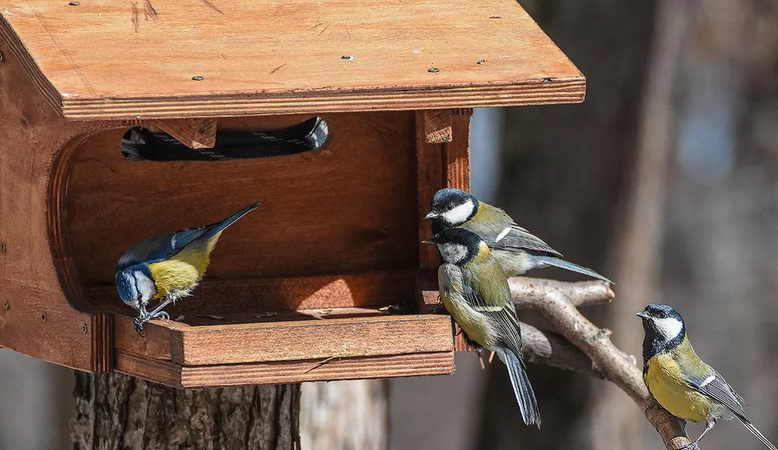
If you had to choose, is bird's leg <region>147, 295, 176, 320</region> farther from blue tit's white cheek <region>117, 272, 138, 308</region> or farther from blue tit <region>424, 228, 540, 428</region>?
blue tit <region>424, 228, 540, 428</region>

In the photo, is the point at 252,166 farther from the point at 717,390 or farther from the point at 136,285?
the point at 717,390

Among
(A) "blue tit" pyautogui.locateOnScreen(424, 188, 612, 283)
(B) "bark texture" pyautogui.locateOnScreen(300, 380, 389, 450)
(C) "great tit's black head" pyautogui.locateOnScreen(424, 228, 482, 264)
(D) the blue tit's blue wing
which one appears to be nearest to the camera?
(D) the blue tit's blue wing

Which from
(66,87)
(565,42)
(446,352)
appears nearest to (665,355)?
(446,352)

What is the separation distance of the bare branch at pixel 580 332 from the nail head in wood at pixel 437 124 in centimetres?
116

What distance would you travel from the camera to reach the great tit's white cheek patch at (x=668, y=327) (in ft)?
11.5

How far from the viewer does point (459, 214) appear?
308 cm

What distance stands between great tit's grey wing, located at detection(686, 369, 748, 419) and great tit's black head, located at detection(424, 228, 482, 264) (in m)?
0.97

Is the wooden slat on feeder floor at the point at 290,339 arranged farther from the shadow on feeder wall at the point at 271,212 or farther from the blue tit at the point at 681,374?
the blue tit at the point at 681,374

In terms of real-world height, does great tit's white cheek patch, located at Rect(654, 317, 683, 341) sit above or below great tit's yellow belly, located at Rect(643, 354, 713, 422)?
above

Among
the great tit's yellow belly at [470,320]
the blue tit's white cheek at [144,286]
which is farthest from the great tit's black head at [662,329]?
the blue tit's white cheek at [144,286]

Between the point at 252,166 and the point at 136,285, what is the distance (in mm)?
653

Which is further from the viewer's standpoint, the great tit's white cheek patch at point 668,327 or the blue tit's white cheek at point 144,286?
the great tit's white cheek patch at point 668,327

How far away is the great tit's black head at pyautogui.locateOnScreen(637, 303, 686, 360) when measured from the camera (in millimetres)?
3514

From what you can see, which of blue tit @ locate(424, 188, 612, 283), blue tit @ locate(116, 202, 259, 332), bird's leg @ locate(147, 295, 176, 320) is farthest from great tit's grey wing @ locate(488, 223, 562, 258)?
bird's leg @ locate(147, 295, 176, 320)
